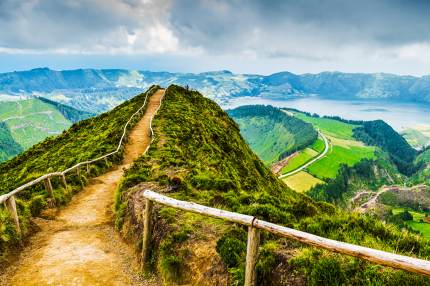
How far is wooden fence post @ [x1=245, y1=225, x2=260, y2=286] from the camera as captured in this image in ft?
25.6

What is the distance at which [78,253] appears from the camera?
1321 centimetres

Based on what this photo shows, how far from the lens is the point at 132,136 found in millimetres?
41906

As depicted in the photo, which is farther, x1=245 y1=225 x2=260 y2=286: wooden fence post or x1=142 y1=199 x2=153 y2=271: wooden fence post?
x1=142 y1=199 x2=153 y2=271: wooden fence post

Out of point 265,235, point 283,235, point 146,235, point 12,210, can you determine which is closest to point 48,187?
point 12,210

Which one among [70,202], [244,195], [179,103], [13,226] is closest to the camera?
[13,226]

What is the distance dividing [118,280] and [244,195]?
6.23m

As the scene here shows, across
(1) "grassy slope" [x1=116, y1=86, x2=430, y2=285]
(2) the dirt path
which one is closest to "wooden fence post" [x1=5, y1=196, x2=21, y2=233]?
(2) the dirt path

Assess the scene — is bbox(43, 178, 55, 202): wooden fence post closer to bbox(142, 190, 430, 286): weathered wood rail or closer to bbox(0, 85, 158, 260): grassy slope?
bbox(0, 85, 158, 260): grassy slope

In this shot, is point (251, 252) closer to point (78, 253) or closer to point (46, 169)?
point (78, 253)

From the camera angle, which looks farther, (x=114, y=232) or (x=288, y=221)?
(x=114, y=232)

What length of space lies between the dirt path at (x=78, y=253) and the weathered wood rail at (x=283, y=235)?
126 centimetres

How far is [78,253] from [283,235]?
29.6ft

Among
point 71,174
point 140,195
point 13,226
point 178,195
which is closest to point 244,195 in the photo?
point 178,195

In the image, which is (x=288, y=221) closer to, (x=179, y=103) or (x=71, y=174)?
(x=71, y=174)
